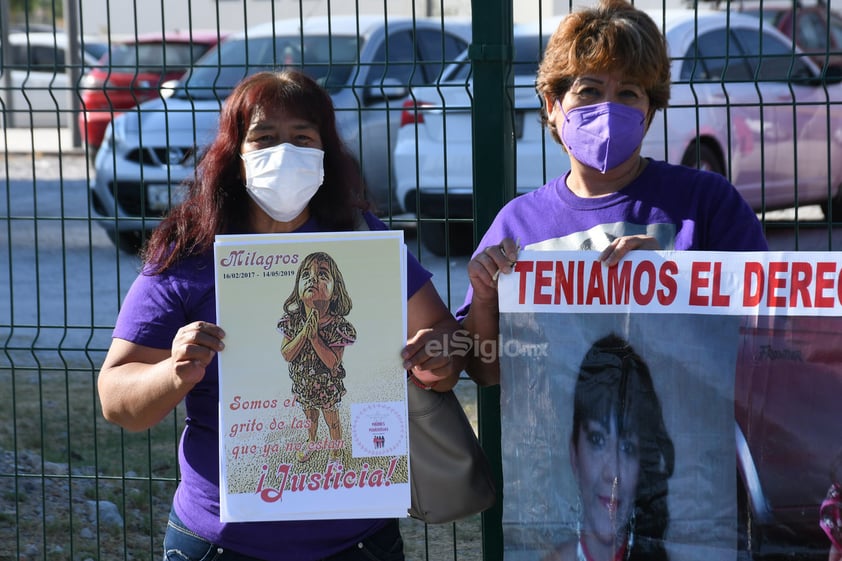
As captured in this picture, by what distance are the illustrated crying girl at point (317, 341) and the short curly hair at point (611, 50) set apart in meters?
0.66

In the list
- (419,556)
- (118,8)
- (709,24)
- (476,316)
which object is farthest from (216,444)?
(118,8)

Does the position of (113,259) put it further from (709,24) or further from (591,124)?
(591,124)

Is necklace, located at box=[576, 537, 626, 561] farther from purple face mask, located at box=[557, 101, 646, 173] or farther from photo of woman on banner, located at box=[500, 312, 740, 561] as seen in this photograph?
purple face mask, located at box=[557, 101, 646, 173]

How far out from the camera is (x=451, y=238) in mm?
4656

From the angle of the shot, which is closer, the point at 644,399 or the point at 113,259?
the point at 644,399

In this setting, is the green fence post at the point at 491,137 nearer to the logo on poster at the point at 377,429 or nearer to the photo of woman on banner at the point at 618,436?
the photo of woman on banner at the point at 618,436

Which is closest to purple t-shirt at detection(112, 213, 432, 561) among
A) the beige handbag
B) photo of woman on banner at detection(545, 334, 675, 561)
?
the beige handbag

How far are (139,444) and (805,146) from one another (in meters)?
3.50

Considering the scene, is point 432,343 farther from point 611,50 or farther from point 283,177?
point 611,50

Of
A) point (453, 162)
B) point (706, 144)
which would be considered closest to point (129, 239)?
point (453, 162)

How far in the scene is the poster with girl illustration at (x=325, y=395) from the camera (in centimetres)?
241

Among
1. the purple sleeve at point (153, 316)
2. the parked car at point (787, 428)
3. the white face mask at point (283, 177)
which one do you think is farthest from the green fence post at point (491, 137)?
the purple sleeve at point (153, 316)

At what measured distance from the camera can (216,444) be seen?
8.19 feet

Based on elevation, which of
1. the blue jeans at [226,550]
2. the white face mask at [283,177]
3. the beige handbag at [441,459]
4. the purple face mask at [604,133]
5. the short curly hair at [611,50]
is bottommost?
the blue jeans at [226,550]
